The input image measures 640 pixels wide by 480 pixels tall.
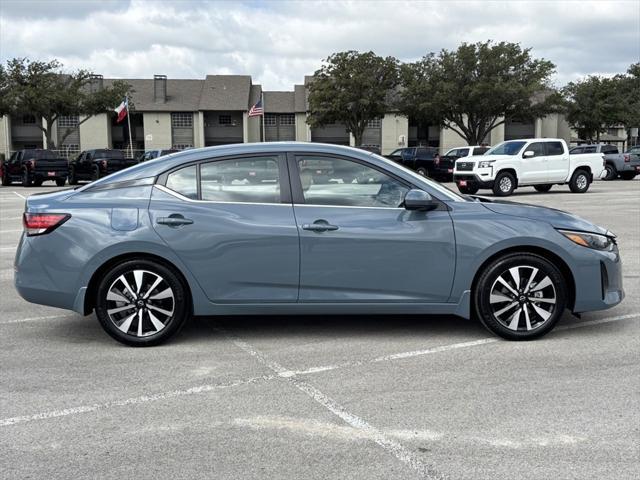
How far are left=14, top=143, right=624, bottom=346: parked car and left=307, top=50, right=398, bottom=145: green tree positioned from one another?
44723 millimetres

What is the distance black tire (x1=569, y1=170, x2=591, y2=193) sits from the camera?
76.4ft

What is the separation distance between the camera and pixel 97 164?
101 ft

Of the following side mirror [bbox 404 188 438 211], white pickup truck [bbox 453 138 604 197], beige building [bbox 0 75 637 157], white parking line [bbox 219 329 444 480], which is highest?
beige building [bbox 0 75 637 157]

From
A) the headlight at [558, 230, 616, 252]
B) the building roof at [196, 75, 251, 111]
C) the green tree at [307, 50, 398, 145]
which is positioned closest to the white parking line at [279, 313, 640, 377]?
the headlight at [558, 230, 616, 252]

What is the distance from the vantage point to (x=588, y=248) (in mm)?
5359

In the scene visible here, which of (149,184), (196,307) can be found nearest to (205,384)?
(196,307)

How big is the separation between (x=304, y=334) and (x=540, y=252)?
2.03m

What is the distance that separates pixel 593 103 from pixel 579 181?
4742 cm

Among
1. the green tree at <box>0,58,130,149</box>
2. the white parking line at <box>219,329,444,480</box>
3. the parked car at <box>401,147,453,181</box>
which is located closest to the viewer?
the white parking line at <box>219,329,444,480</box>

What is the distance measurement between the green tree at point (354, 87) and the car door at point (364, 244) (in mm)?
44746

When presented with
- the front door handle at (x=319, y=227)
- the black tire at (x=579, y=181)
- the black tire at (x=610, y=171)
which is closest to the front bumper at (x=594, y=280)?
the front door handle at (x=319, y=227)

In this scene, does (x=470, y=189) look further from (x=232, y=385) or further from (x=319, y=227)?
(x=232, y=385)

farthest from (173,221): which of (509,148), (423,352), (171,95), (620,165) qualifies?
(171,95)

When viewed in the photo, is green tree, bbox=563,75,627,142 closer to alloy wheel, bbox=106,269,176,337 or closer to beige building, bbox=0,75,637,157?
beige building, bbox=0,75,637,157
